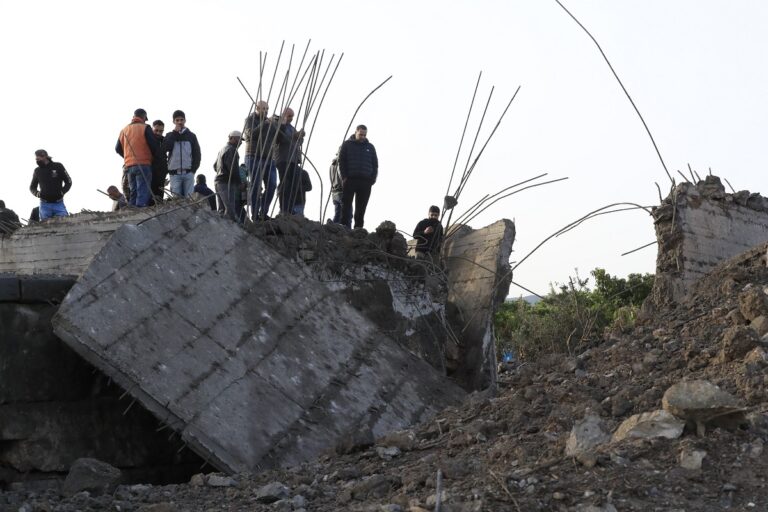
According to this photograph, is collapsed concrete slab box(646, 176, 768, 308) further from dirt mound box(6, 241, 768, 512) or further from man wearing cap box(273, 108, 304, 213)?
man wearing cap box(273, 108, 304, 213)

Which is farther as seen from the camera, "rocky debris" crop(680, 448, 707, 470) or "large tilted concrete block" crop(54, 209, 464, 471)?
"large tilted concrete block" crop(54, 209, 464, 471)

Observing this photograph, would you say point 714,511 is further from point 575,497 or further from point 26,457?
point 26,457

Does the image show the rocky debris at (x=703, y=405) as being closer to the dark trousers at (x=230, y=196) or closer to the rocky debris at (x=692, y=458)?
the rocky debris at (x=692, y=458)

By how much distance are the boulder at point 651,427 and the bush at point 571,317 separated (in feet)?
7.20

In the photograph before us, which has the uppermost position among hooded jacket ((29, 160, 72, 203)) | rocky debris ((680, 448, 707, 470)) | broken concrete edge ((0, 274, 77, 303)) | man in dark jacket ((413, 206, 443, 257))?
hooded jacket ((29, 160, 72, 203))

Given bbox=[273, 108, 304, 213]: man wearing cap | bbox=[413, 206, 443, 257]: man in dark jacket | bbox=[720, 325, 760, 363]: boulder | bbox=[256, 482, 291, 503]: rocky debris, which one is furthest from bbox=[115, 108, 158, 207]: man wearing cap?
bbox=[720, 325, 760, 363]: boulder

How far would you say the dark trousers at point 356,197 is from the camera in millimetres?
9031

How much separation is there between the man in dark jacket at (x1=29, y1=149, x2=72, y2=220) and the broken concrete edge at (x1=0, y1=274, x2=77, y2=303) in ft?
12.8

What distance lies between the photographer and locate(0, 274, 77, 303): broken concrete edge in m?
5.99

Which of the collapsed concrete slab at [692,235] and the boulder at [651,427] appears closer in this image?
the boulder at [651,427]

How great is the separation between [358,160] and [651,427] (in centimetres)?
526

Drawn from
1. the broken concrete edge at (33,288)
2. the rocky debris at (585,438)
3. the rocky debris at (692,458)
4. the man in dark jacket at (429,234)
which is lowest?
the rocky debris at (692,458)

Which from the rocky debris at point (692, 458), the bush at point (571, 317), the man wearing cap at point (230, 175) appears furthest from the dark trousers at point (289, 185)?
the rocky debris at point (692, 458)

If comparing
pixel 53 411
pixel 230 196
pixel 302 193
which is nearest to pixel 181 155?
pixel 230 196
